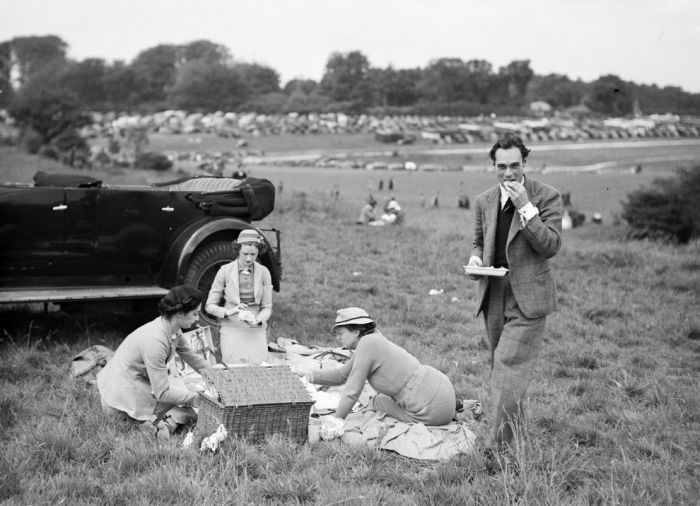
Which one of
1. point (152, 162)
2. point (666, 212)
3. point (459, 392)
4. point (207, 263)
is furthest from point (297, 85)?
point (459, 392)

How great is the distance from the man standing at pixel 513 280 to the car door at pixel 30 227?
4722 mm

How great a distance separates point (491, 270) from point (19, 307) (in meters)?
6.44

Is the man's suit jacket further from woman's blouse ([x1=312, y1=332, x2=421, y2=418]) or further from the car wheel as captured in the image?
the car wheel

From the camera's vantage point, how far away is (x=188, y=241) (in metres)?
8.81

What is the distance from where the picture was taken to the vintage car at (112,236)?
8008mm

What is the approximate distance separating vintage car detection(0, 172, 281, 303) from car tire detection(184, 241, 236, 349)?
0.04ft

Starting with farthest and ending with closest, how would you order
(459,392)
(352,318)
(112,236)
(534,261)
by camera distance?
(112,236) < (459,392) < (352,318) < (534,261)

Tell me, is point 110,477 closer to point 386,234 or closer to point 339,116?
point 386,234

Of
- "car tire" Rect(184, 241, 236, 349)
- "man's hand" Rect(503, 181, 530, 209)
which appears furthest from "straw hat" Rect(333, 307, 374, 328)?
"car tire" Rect(184, 241, 236, 349)

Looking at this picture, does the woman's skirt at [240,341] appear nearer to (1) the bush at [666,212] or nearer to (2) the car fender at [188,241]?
(2) the car fender at [188,241]

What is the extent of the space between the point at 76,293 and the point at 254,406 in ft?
10.8

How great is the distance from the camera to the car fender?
8719 mm

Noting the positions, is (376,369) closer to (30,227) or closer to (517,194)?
(517,194)

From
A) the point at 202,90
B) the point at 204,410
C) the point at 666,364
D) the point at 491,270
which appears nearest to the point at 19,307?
the point at 204,410
